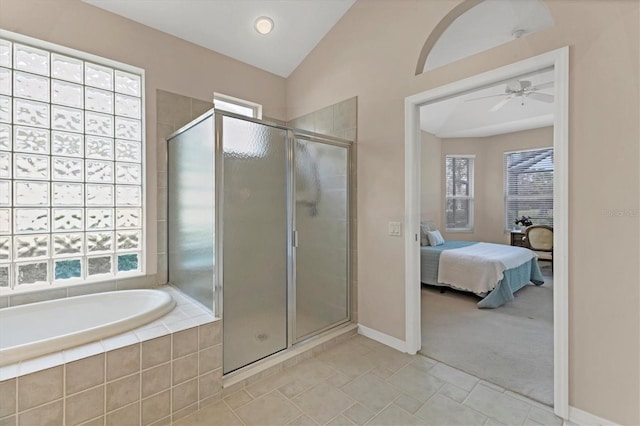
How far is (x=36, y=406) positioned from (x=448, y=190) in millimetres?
6273

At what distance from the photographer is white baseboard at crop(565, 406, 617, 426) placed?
60.1 inches

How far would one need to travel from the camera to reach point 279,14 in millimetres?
2695

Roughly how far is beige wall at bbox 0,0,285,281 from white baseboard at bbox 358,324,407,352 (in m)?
1.97

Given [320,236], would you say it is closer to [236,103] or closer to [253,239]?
[253,239]

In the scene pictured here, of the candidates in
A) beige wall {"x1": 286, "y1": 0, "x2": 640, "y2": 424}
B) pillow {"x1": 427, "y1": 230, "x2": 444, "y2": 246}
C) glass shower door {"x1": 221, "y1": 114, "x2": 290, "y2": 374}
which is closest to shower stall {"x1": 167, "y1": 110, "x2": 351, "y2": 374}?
glass shower door {"x1": 221, "y1": 114, "x2": 290, "y2": 374}

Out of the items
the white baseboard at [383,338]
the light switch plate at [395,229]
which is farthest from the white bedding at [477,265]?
the light switch plate at [395,229]

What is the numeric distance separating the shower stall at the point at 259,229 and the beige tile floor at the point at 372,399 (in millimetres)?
284

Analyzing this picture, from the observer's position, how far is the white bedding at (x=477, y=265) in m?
3.48

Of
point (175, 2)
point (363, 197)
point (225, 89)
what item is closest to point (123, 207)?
point (225, 89)

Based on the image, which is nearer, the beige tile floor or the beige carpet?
the beige tile floor

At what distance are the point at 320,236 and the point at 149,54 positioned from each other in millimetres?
2174

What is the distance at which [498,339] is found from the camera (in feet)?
8.59

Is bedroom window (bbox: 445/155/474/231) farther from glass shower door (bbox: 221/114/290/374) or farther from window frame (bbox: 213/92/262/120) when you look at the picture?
glass shower door (bbox: 221/114/290/374)

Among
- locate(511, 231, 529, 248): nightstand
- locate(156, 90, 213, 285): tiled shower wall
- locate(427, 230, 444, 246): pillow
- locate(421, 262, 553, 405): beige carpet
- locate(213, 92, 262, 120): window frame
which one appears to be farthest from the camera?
locate(511, 231, 529, 248): nightstand
